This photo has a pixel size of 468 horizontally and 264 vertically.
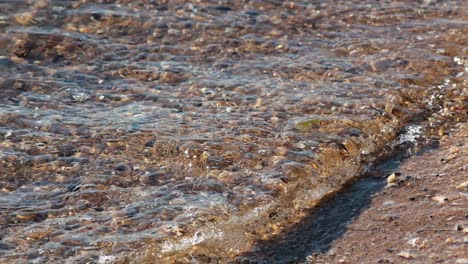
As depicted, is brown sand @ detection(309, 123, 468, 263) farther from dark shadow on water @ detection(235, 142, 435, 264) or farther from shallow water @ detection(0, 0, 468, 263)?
shallow water @ detection(0, 0, 468, 263)

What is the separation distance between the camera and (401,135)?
222 inches

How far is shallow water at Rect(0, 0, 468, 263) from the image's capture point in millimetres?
4672

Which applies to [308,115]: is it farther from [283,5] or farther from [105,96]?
[283,5]

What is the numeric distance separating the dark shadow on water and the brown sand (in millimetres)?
63

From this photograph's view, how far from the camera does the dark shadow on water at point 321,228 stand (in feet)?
14.7

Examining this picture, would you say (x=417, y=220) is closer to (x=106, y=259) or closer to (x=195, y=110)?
(x=106, y=259)

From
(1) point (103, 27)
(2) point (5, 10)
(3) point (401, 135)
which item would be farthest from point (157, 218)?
(2) point (5, 10)

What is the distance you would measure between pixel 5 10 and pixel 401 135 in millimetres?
3889

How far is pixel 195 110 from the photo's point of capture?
587 centimetres

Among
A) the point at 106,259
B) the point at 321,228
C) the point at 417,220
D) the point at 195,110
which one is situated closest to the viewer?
the point at 106,259

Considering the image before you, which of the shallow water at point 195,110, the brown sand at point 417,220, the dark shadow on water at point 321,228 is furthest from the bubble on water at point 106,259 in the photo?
the brown sand at point 417,220

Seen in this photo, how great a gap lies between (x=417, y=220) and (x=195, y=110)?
1967mm

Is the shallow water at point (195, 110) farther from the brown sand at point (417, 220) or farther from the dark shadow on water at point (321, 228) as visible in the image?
the brown sand at point (417, 220)

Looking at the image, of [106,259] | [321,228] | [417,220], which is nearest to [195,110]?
[321,228]
